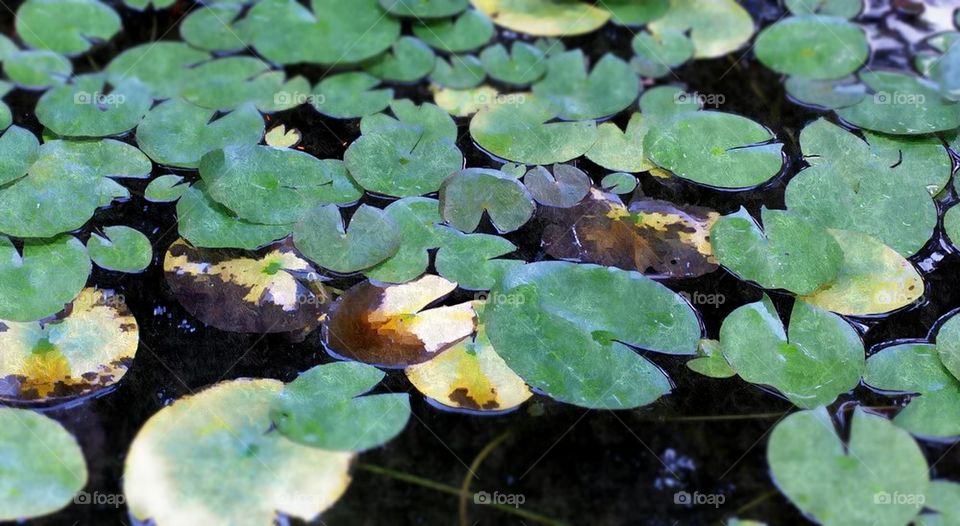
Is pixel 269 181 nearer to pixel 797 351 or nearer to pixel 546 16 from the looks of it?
pixel 546 16

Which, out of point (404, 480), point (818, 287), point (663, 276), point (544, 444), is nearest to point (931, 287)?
point (818, 287)

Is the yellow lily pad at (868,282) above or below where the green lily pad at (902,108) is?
below

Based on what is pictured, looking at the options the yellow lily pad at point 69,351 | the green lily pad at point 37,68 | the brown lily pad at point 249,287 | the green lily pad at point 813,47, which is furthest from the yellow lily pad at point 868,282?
the green lily pad at point 37,68

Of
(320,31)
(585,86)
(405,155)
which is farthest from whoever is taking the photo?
(320,31)

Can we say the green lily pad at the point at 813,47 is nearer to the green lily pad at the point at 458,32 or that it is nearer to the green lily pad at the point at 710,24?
the green lily pad at the point at 710,24

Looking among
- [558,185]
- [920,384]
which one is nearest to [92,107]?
[558,185]

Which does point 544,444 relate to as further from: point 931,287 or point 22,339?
point 22,339
